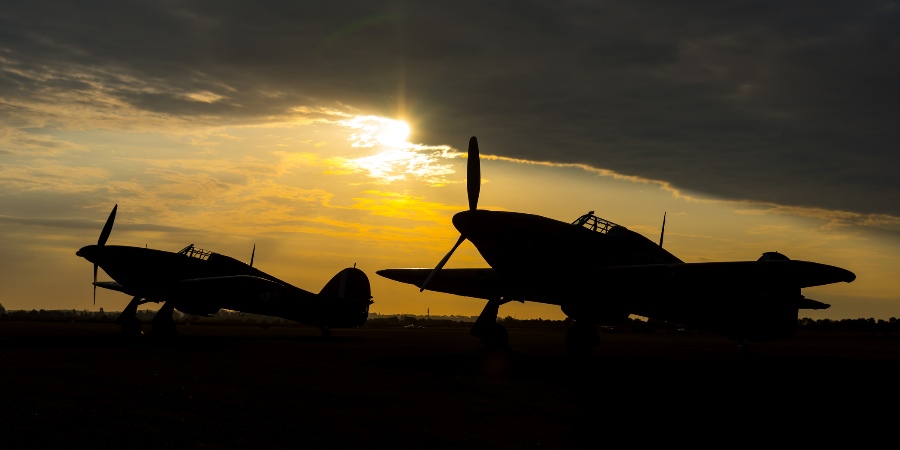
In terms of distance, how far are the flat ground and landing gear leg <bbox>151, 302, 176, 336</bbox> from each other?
35.5ft

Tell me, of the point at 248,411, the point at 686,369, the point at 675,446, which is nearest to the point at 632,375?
the point at 686,369

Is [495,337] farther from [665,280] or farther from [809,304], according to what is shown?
[809,304]

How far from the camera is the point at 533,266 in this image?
65.8 feet

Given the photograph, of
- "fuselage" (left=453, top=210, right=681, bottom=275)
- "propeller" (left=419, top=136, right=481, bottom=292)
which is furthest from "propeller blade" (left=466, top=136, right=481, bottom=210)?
"fuselage" (left=453, top=210, right=681, bottom=275)

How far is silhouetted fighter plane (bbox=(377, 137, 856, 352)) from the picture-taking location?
61.6 feet

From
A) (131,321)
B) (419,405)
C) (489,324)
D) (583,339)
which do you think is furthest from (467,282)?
(131,321)

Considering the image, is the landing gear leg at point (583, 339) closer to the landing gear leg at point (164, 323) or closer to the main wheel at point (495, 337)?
the main wheel at point (495, 337)

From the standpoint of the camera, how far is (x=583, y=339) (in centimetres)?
2102

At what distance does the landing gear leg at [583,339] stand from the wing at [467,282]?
2612 millimetres

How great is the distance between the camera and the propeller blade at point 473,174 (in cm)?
2259

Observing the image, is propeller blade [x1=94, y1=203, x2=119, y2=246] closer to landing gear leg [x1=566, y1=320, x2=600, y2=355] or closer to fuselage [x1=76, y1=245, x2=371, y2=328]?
fuselage [x1=76, y1=245, x2=371, y2=328]

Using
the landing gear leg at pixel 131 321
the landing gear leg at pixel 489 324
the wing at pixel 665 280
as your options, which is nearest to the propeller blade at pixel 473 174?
the wing at pixel 665 280

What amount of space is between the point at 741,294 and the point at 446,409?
1563 cm

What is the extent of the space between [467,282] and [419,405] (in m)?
13.6
